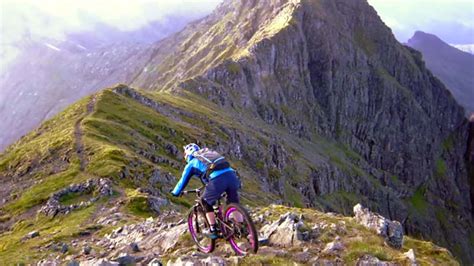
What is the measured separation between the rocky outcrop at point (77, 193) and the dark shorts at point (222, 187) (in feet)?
95.1

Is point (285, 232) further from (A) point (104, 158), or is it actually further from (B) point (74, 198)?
(A) point (104, 158)

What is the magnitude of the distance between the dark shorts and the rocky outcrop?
95.1ft

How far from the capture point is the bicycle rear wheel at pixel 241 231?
18891 millimetres

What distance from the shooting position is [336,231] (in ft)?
73.8

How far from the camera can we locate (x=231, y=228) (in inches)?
780

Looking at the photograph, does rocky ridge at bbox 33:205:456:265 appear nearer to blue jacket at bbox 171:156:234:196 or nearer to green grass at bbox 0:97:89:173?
blue jacket at bbox 171:156:234:196

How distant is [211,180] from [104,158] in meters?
42.3

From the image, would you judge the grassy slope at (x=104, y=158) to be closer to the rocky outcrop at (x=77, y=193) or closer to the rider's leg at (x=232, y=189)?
the rocky outcrop at (x=77, y=193)

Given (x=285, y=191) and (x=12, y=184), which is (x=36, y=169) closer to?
(x=12, y=184)

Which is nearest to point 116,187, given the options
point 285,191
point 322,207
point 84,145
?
point 84,145

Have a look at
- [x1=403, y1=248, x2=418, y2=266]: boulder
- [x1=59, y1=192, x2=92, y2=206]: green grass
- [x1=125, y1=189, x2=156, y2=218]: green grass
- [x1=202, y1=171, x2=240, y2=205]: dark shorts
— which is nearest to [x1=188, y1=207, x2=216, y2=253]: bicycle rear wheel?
[x1=202, y1=171, x2=240, y2=205]: dark shorts

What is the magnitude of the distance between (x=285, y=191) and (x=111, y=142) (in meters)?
67.2

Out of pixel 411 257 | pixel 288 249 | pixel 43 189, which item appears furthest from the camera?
pixel 43 189

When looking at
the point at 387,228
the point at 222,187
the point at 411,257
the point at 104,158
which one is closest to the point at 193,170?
the point at 222,187
